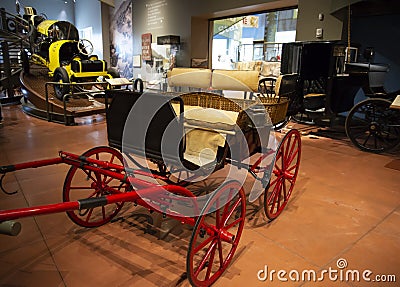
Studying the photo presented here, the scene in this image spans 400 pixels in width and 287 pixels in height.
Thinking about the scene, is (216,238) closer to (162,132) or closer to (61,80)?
(162,132)

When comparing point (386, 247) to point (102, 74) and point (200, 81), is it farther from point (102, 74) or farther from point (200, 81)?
point (102, 74)

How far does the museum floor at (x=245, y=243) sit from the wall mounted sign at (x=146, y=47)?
7.84m

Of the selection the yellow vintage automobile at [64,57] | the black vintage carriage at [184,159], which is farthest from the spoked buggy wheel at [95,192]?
the yellow vintage automobile at [64,57]

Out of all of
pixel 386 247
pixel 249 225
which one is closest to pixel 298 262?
pixel 249 225

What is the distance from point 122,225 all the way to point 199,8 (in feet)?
25.1

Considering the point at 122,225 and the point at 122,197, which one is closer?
the point at 122,197

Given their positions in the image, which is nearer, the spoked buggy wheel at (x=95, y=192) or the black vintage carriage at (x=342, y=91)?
the spoked buggy wheel at (x=95, y=192)

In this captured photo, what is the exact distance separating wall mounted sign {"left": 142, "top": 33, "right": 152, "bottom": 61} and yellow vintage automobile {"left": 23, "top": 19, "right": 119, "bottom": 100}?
9.07 feet

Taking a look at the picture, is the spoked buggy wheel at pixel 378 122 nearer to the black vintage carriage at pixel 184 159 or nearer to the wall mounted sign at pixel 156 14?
the black vintage carriage at pixel 184 159

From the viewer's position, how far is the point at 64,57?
7.36 metres

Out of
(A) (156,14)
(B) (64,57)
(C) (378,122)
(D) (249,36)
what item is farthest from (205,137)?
(A) (156,14)

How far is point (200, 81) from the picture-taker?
3104 mm

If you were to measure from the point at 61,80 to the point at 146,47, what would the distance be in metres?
4.63
